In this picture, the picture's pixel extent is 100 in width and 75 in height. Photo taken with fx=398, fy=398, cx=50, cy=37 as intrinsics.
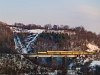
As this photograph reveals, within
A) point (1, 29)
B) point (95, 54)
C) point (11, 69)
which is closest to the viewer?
point (11, 69)

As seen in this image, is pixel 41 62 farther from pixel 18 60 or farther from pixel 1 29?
pixel 1 29

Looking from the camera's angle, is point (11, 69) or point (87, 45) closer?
point (11, 69)

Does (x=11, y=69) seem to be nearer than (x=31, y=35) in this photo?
Yes

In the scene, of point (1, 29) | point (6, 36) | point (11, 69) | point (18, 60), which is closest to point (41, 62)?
point (18, 60)

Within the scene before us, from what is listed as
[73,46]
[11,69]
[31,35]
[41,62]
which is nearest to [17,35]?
[31,35]

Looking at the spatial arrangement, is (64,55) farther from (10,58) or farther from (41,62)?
(10,58)

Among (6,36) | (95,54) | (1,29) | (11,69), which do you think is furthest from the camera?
(1,29)

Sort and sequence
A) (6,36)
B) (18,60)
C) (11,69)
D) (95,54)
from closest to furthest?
1. (11,69)
2. (18,60)
3. (95,54)
4. (6,36)

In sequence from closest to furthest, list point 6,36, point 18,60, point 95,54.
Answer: point 18,60 → point 95,54 → point 6,36
